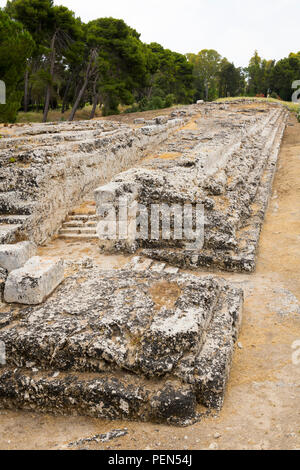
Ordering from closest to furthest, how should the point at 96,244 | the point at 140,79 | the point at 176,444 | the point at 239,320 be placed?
the point at 176,444, the point at 239,320, the point at 96,244, the point at 140,79

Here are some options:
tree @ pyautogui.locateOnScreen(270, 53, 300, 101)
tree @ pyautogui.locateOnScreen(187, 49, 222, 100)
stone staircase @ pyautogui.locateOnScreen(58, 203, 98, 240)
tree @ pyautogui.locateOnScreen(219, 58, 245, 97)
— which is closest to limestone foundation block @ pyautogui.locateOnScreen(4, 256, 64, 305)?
stone staircase @ pyautogui.locateOnScreen(58, 203, 98, 240)

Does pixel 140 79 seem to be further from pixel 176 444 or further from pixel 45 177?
pixel 176 444

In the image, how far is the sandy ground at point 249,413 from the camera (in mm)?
2441

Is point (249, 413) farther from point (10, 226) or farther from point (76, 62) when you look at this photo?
point (76, 62)

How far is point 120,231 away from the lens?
17.4 feet

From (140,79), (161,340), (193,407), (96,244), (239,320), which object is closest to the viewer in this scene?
(193,407)

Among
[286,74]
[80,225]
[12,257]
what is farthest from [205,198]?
[286,74]

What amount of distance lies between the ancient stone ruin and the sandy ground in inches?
4.1

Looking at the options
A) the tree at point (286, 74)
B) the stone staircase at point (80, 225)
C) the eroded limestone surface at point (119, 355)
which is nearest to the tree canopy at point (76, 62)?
the stone staircase at point (80, 225)

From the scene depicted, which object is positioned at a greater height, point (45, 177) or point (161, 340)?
point (45, 177)

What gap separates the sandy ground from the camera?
2.44m

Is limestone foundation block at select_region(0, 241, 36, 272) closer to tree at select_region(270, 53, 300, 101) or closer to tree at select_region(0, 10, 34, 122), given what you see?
tree at select_region(0, 10, 34, 122)

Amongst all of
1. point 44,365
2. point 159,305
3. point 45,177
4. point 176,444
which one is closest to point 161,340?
point 159,305

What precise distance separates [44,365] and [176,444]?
3.80ft
